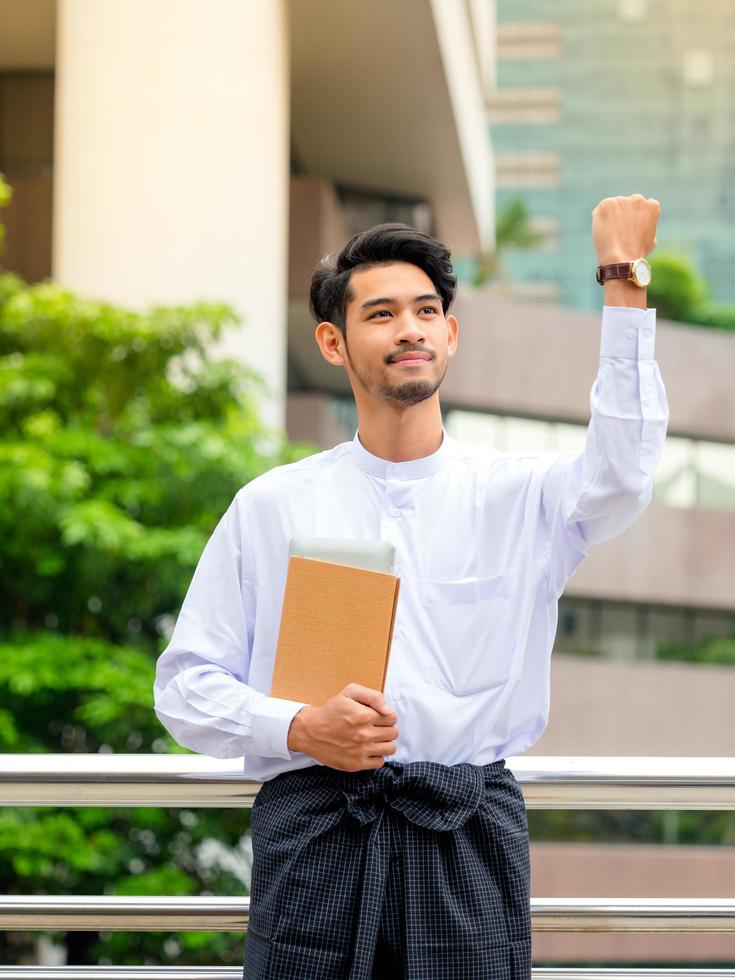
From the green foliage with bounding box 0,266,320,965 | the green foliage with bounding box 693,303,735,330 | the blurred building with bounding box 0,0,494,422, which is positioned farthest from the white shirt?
the green foliage with bounding box 693,303,735,330

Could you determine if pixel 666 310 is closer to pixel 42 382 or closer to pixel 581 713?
pixel 581 713

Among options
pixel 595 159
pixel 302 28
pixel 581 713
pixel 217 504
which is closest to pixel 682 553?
pixel 581 713

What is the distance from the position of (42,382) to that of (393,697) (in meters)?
5.24

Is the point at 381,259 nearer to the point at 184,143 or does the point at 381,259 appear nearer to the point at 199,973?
the point at 199,973

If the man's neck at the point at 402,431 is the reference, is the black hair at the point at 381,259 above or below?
above

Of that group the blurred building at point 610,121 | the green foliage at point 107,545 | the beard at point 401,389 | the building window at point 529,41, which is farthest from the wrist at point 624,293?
the building window at point 529,41

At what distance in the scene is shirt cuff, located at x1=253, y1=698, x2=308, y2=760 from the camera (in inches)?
63.5

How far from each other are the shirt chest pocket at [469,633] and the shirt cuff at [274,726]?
18cm

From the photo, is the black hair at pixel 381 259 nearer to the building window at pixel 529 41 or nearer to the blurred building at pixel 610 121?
the blurred building at pixel 610 121

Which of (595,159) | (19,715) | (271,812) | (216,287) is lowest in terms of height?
(19,715)

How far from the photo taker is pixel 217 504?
6.51 meters

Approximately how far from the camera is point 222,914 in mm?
2078

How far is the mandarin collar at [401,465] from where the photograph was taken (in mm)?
1779

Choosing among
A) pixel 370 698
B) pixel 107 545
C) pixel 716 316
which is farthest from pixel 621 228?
pixel 716 316
